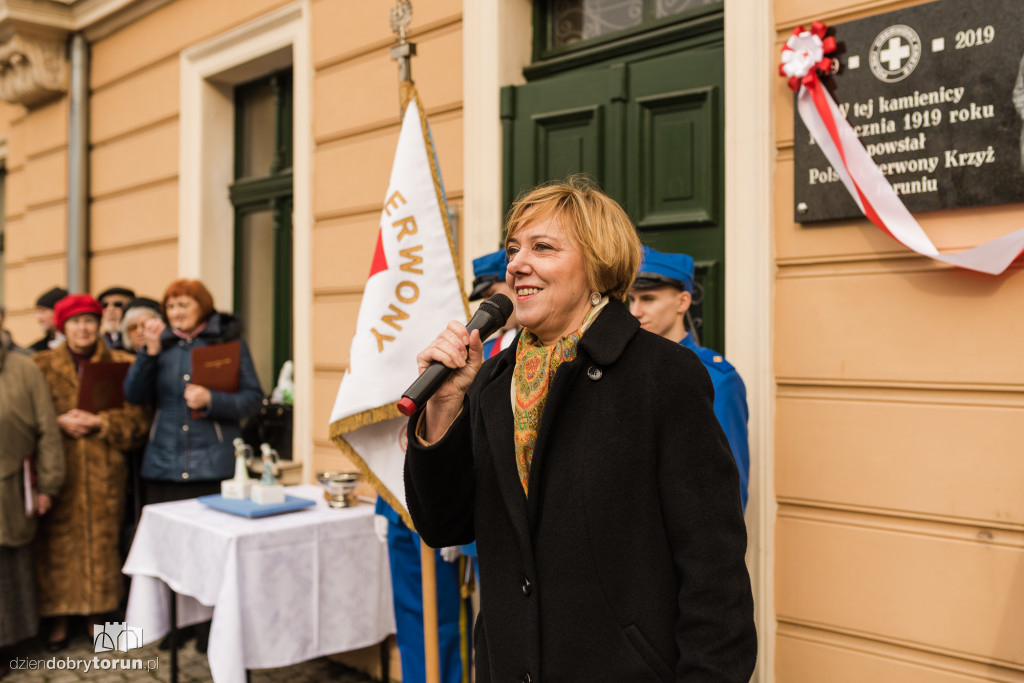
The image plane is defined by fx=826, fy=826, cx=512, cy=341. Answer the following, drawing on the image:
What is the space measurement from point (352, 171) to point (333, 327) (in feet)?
3.00

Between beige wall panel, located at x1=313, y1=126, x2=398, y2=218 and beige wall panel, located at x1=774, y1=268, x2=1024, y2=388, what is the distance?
2468mm

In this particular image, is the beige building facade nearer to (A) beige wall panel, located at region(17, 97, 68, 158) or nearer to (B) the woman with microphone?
(B) the woman with microphone

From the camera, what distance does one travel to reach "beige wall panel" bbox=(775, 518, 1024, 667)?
2508mm

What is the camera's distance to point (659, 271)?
2840 mm

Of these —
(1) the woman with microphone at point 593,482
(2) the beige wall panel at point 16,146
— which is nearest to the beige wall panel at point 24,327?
(2) the beige wall panel at point 16,146

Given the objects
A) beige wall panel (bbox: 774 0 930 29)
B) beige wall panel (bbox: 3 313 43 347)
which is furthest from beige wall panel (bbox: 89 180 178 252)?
beige wall panel (bbox: 774 0 930 29)

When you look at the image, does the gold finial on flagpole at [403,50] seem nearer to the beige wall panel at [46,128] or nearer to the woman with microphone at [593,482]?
the woman with microphone at [593,482]

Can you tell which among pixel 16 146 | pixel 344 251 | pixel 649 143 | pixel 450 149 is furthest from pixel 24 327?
pixel 649 143

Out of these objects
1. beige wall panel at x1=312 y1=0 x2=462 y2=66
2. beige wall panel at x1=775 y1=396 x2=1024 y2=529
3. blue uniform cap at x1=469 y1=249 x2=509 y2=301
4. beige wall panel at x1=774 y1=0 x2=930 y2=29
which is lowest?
beige wall panel at x1=775 y1=396 x2=1024 y2=529

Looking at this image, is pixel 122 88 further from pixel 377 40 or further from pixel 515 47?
pixel 515 47

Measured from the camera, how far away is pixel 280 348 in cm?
576

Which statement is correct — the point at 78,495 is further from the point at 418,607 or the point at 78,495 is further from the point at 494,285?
the point at 494,285

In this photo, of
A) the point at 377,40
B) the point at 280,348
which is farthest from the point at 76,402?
the point at 377,40

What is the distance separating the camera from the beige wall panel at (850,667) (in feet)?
8.62
